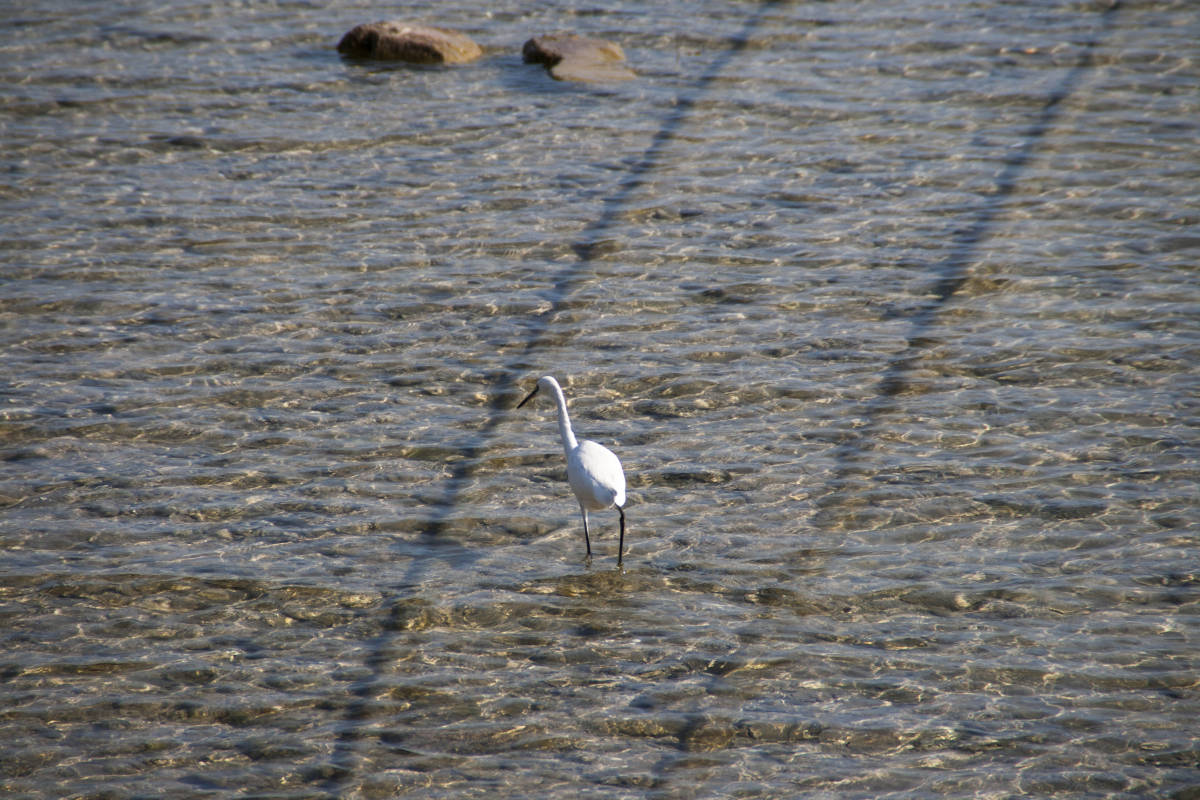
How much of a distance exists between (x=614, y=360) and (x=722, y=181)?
328cm

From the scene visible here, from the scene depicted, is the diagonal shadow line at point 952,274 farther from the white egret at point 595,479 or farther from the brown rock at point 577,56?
the brown rock at point 577,56

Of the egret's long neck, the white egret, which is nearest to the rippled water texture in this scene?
the white egret

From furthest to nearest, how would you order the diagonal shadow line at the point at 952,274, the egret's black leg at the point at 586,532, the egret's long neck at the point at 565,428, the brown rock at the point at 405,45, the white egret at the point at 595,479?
the brown rock at the point at 405,45, the diagonal shadow line at the point at 952,274, the egret's long neck at the point at 565,428, the egret's black leg at the point at 586,532, the white egret at the point at 595,479

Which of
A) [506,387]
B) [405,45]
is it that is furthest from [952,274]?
[405,45]

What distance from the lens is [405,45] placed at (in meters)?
13.5

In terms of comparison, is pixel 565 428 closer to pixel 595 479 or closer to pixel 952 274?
pixel 595 479

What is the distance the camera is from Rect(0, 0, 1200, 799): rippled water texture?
5133 mm

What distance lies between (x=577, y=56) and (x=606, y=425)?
7.02 metres

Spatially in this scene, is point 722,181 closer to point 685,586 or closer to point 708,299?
point 708,299

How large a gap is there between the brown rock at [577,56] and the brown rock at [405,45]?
2.53ft

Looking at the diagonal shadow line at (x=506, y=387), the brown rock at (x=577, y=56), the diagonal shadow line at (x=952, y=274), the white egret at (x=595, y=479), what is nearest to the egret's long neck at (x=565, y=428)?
the white egret at (x=595, y=479)

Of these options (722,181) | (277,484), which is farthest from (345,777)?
(722,181)

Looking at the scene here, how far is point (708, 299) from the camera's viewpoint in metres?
8.95

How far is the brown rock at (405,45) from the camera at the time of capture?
13.5 meters
